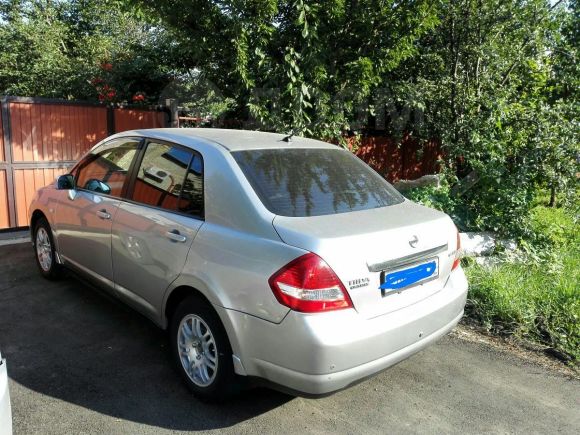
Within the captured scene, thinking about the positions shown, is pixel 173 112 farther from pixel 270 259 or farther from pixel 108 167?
pixel 270 259

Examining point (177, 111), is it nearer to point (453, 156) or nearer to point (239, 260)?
point (453, 156)

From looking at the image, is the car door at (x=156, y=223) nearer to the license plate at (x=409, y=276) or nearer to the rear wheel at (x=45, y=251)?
the license plate at (x=409, y=276)

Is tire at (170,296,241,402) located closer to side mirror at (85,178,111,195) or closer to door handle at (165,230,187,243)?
door handle at (165,230,187,243)

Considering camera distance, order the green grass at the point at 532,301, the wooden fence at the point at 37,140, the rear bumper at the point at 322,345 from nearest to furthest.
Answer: the rear bumper at the point at 322,345 < the green grass at the point at 532,301 < the wooden fence at the point at 37,140

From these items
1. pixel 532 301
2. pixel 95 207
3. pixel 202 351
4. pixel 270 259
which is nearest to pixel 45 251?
pixel 95 207

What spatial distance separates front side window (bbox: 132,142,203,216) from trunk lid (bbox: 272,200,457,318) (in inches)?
28.7

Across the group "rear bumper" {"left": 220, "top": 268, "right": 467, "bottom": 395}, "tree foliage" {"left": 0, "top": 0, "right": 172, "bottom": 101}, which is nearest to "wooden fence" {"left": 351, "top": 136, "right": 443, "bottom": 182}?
"tree foliage" {"left": 0, "top": 0, "right": 172, "bottom": 101}

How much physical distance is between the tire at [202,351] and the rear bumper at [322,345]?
15 cm

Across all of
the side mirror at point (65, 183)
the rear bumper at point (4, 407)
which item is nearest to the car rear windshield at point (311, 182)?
the rear bumper at point (4, 407)

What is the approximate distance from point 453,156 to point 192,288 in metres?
5.22

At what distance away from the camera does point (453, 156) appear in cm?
712

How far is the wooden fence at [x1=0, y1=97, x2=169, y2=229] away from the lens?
22.3ft

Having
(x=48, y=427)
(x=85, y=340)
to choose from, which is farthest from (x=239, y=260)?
(x=85, y=340)

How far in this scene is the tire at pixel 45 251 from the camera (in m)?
4.86
